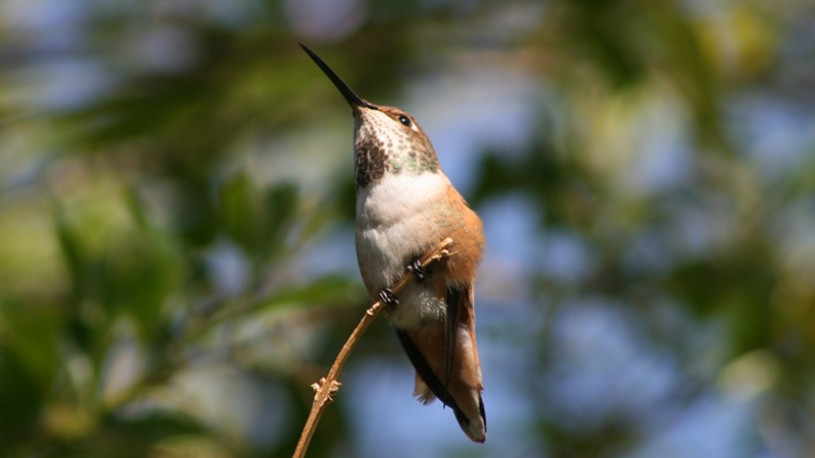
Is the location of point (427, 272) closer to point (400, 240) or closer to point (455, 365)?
point (400, 240)

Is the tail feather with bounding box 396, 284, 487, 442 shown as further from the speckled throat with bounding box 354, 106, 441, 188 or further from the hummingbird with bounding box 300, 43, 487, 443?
the speckled throat with bounding box 354, 106, 441, 188

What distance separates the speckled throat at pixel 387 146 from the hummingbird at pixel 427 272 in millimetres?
15

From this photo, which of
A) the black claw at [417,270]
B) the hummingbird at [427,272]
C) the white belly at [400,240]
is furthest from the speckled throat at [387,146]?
the black claw at [417,270]

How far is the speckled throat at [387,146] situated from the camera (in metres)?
3.10

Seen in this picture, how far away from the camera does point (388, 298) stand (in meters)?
2.66

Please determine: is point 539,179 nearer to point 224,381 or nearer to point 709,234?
point 709,234

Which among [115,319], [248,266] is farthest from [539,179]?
[115,319]

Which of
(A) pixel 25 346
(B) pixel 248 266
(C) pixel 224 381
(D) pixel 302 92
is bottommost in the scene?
(A) pixel 25 346

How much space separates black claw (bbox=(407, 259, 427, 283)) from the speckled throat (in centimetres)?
38

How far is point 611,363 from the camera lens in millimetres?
4176

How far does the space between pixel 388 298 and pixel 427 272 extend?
6.5 inches

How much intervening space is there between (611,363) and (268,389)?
1.39 metres

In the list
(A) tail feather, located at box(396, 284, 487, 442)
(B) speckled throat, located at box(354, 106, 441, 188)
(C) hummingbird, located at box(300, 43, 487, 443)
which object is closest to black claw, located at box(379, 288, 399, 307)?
(C) hummingbird, located at box(300, 43, 487, 443)

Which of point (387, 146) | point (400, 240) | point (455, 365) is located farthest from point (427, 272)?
point (387, 146)
